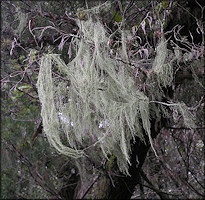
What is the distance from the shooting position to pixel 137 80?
54.9 inches

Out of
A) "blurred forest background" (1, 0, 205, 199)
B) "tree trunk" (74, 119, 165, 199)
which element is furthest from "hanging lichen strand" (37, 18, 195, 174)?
"tree trunk" (74, 119, 165, 199)

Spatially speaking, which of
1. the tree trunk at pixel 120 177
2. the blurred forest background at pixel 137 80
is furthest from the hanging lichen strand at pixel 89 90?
the tree trunk at pixel 120 177

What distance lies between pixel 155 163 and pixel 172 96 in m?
1.41

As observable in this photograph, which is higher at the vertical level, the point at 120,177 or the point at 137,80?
the point at 137,80

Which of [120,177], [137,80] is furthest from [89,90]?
[120,177]

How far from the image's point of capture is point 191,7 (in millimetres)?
1967

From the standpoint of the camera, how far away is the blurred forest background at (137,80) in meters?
1.71

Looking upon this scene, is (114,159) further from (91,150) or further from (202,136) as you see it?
(202,136)

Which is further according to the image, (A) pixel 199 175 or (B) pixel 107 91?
(A) pixel 199 175

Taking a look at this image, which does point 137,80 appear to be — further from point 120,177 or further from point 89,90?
point 120,177

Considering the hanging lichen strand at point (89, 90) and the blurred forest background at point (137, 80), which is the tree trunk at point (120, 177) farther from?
the hanging lichen strand at point (89, 90)

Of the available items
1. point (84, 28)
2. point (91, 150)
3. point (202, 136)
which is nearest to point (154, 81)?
point (84, 28)

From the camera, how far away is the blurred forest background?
171 centimetres

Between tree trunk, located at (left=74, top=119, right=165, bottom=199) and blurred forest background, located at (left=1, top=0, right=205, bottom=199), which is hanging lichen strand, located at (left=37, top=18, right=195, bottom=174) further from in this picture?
tree trunk, located at (left=74, top=119, right=165, bottom=199)
